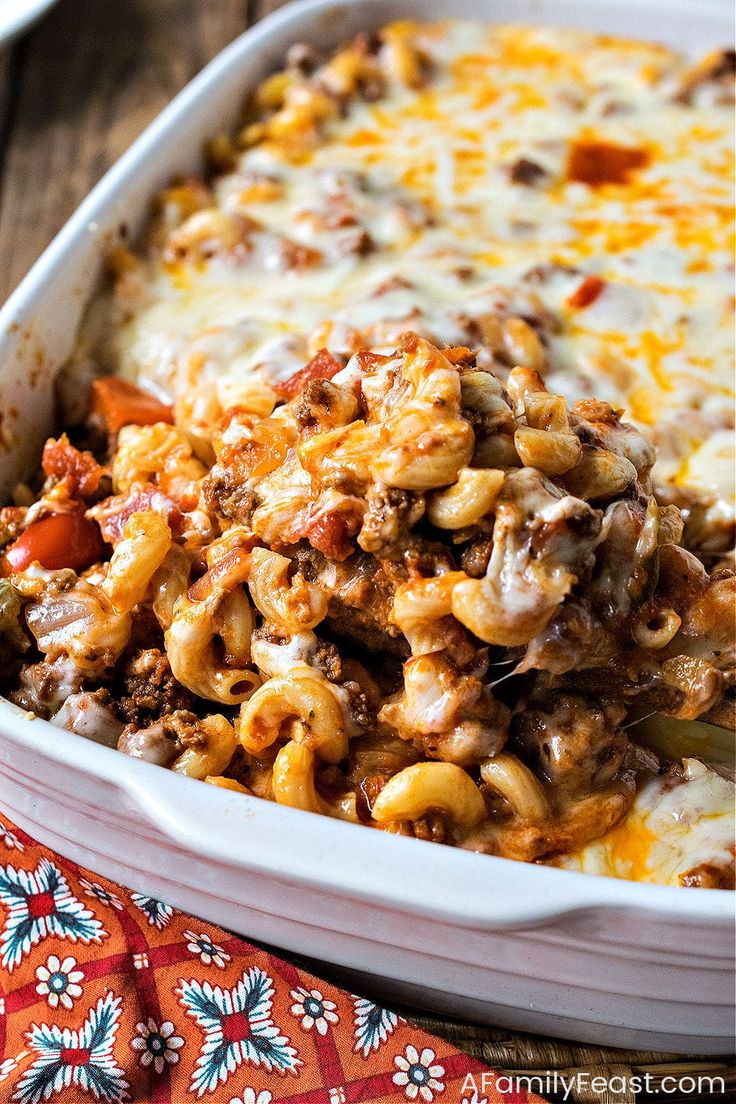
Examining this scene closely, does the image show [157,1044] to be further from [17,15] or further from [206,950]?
[17,15]

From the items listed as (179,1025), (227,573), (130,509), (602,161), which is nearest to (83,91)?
(602,161)

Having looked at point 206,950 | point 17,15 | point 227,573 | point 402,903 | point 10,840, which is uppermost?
point 17,15

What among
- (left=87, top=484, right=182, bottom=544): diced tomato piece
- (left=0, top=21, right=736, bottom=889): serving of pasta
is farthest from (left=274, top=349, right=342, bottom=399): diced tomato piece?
(left=87, top=484, right=182, bottom=544): diced tomato piece

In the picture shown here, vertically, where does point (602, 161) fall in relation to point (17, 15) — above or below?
below

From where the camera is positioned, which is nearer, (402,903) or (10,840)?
(402,903)

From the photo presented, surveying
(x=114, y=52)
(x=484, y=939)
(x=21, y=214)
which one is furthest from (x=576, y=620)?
(x=114, y=52)

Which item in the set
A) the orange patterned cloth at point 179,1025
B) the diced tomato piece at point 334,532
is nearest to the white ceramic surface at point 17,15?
the diced tomato piece at point 334,532

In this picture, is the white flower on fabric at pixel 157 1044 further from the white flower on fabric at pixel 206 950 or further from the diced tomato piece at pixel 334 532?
the diced tomato piece at pixel 334 532
